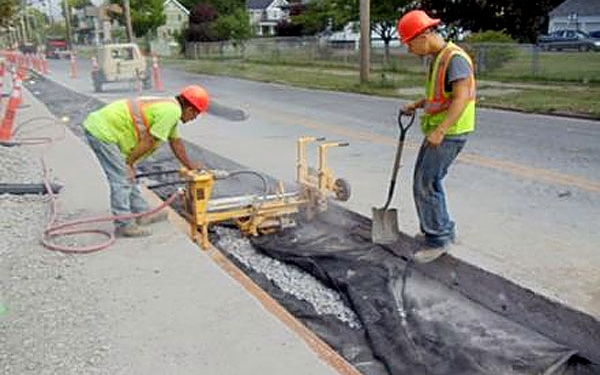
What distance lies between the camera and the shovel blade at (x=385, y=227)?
566 centimetres

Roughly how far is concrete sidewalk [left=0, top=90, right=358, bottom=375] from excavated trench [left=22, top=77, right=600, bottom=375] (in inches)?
14.9

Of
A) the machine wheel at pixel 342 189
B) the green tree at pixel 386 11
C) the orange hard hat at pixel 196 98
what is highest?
the green tree at pixel 386 11

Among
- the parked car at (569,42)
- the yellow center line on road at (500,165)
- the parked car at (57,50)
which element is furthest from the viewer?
the parked car at (57,50)

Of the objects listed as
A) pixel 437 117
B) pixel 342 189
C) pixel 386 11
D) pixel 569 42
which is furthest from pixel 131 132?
pixel 569 42

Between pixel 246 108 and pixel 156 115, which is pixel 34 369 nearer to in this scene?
pixel 156 115

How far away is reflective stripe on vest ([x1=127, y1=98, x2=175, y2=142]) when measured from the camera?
18.3ft

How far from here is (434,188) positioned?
16.9ft

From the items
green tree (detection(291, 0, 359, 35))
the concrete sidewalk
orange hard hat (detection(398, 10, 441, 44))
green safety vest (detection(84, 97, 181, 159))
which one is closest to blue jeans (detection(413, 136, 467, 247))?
orange hard hat (detection(398, 10, 441, 44))

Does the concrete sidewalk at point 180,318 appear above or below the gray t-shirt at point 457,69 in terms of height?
below

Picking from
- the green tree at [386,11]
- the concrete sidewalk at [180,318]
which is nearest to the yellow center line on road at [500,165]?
the concrete sidewalk at [180,318]

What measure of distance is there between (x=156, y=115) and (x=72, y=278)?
4.90ft

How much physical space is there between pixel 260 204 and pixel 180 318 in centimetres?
211

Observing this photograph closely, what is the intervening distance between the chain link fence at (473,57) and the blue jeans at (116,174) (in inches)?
710

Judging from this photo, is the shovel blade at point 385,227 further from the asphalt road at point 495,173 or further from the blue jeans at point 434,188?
the blue jeans at point 434,188
